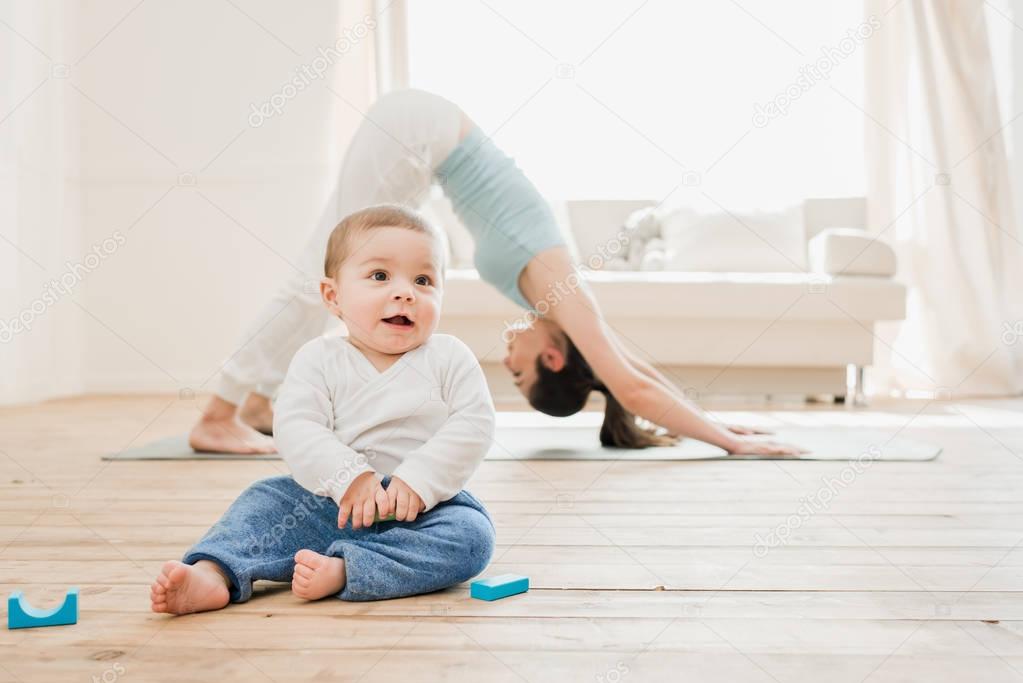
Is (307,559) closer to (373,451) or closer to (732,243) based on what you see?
(373,451)

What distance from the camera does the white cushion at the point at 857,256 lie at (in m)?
3.96

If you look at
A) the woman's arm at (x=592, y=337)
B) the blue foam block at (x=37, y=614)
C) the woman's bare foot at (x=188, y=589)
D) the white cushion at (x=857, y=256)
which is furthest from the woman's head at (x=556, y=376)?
the white cushion at (x=857, y=256)

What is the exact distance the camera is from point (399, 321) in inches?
48.6

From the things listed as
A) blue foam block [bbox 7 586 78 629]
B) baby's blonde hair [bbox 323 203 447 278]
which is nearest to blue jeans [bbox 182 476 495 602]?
blue foam block [bbox 7 586 78 629]

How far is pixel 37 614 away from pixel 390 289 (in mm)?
492

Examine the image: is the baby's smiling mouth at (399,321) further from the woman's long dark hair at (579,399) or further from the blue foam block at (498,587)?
the woman's long dark hair at (579,399)

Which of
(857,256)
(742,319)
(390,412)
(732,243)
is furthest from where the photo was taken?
(732,243)

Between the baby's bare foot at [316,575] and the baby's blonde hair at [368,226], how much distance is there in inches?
14.0

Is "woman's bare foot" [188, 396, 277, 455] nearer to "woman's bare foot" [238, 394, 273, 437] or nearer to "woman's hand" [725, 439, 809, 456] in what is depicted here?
"woman's bare foot" [238, 394, 273, 437]

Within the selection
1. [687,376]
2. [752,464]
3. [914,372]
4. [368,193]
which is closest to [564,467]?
[752,464]

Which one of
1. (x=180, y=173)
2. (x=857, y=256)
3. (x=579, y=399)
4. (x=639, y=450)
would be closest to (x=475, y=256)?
(x=579, y=399)

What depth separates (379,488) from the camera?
3.69ft

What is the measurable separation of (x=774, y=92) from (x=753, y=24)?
33 cm

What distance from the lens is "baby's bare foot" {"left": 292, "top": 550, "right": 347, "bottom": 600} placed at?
1.07m
